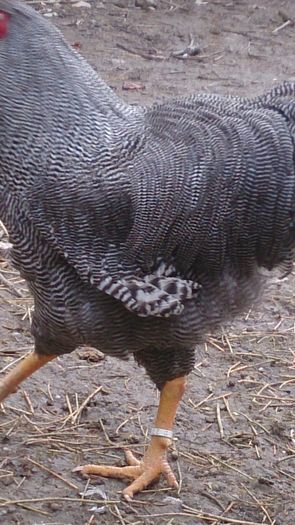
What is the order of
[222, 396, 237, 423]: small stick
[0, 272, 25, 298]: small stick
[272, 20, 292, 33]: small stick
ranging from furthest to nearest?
[272, 20, 292, 33]: small stick → [0, 272, 25, 298]: small stick → [222, 396, 237, 423]: small stick

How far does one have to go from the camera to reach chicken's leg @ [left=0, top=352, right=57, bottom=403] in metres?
4.41

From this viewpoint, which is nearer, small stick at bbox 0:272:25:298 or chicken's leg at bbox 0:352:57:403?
chicken's leg at bbox 0:352:57:403

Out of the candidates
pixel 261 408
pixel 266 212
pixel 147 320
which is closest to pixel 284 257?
pixel 266 212

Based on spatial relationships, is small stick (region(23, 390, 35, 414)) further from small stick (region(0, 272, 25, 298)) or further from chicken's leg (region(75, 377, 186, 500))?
small stick (region(0, 272, 25, 298))

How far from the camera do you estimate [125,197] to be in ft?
12.0

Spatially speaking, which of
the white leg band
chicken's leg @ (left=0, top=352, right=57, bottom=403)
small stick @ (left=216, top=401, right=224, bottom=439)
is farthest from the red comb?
small stick @ (left=216, top=401, right=224, bottom=439)

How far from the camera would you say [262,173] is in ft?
12.2

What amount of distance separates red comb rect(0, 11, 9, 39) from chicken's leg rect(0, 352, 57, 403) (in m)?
1.45

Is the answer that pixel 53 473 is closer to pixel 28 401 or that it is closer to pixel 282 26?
pixel 28 401

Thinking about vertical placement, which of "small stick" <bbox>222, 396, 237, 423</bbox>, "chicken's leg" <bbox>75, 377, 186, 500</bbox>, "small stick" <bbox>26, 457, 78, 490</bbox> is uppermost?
A: "chicken's leg" <bbox>75, 377, 186, 500</bbox>

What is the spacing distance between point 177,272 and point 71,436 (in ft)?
3.82

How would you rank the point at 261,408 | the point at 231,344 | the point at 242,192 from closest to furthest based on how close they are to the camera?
the point at 242,192
the point at 261,408
the point at 231,344

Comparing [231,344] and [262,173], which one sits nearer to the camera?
[262,173]

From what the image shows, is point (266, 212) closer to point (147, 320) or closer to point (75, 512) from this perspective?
point (147, 320)
